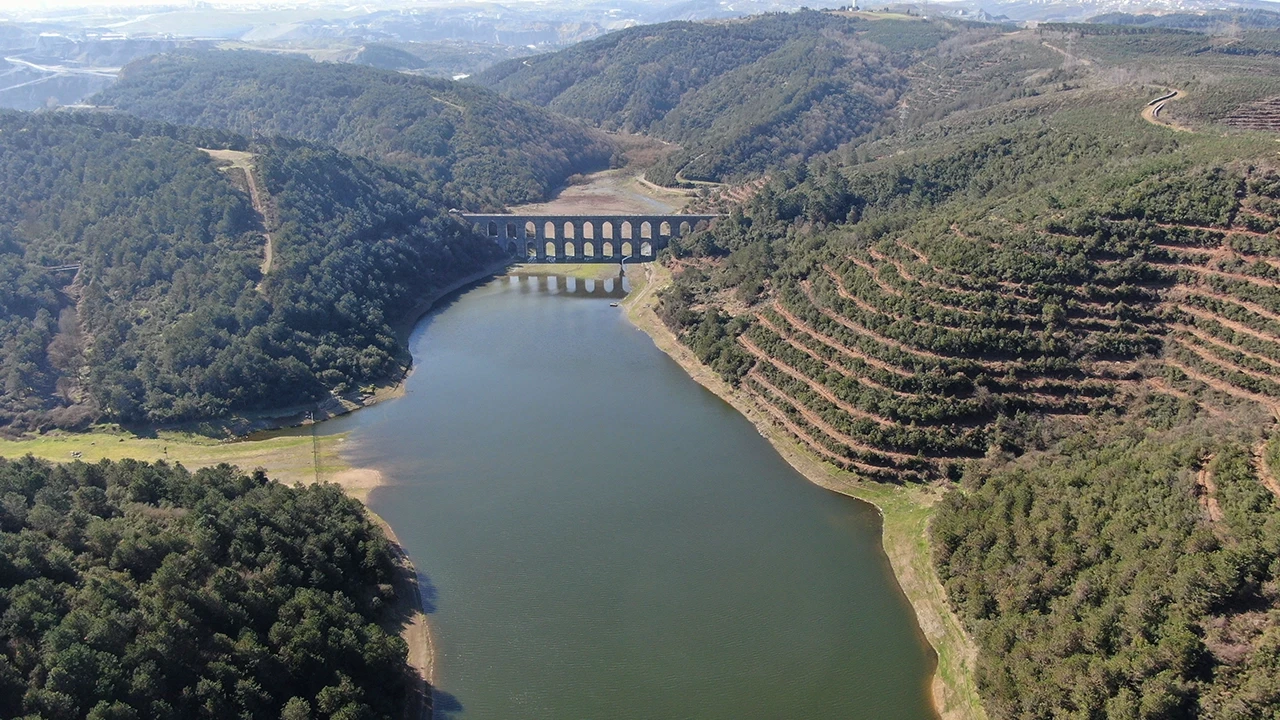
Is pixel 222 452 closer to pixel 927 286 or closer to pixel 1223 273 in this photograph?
pixel 927 286

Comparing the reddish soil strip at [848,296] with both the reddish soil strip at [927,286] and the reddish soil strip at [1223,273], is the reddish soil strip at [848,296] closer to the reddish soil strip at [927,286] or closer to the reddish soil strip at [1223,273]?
the reddish soil strip at [927,286]

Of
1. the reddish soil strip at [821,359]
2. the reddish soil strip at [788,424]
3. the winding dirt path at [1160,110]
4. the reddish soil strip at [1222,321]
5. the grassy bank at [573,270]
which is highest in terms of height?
the winding dirt path at [1160,110]

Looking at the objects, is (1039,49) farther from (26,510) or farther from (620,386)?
(26,510)

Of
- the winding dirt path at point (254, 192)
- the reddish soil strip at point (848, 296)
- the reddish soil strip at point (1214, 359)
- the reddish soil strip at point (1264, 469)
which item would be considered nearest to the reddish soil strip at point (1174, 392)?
the reddish soil strip at point (1214, 359)

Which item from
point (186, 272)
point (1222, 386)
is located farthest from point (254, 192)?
point (1222, 386)

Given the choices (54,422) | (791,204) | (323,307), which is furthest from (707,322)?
(54,422)

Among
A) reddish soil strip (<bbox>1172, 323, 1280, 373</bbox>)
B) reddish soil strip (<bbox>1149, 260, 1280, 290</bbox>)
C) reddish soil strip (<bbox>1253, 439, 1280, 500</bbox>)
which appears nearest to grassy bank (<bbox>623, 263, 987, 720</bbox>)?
reddish soil strip (<bbox>1253, 439, 1280, 500</bbox>)

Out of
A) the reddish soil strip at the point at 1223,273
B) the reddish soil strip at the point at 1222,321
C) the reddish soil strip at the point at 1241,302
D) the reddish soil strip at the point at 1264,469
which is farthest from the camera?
the reddish soil strip at the point at 1223,273
